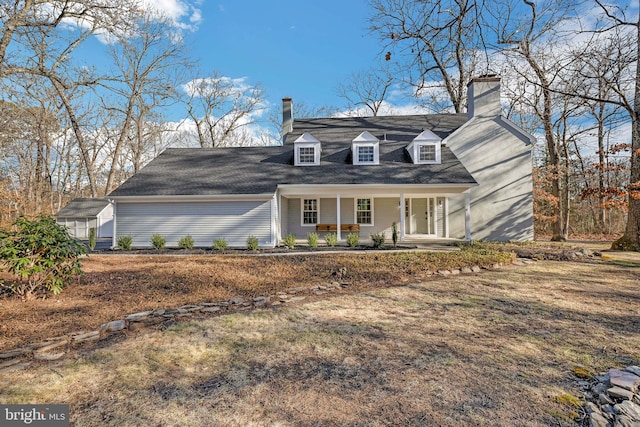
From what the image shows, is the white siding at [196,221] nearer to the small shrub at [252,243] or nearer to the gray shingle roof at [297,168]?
the gray shingle roof at [297,168]

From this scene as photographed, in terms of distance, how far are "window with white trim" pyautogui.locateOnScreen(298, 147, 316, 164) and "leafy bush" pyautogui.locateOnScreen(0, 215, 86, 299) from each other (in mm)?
10313

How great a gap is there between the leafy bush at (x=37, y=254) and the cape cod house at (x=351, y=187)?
24.4 ft

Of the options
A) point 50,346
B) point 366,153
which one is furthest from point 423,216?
point 50,346

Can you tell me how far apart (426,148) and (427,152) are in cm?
22

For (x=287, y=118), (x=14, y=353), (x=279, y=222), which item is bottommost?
(x=14, y=353)

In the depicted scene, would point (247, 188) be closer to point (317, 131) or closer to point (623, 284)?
point (317, 131)

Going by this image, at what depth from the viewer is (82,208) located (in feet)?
78.2

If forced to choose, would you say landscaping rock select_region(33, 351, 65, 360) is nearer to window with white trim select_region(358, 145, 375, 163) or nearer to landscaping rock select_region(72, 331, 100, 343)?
landscaping rock select_region(72, 331, 100, 343)

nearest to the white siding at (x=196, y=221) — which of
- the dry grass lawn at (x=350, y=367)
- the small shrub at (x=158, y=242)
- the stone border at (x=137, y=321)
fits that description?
the small shrub at (x=158, y=242)

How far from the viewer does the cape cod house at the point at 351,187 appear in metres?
13.0

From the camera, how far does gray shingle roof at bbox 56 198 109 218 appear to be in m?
23.1

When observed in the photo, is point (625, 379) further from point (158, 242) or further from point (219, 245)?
point (158, 242)

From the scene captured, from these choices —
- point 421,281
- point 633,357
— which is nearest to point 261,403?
point 633,357

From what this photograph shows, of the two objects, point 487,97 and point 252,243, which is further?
point 487,97
